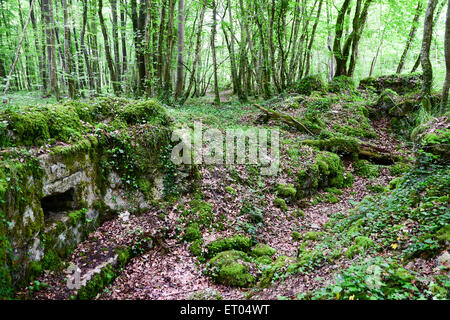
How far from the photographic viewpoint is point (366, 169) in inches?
368

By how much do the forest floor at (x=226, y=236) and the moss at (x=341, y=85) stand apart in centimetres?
711

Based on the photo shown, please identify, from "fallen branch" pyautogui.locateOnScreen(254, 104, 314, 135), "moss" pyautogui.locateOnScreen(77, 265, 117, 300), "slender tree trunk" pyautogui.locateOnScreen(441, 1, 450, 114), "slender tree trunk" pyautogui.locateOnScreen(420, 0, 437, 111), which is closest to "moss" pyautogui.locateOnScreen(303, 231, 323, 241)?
"moss" pyautogui.locateOnScreen(77, 265, 117, 300)

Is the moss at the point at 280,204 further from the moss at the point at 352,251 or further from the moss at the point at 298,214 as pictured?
the moss at the point at 352,251

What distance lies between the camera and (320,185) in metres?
8.59

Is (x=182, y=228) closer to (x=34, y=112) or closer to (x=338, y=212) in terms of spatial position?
(x=34, y=112)

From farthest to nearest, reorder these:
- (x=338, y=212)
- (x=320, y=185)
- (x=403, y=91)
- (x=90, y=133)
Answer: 1. (x=403, y=91)
2. (x=320, y=185)
3. (x=338, y=212)
4. (x=90, y=133)

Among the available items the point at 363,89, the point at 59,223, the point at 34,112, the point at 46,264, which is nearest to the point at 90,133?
the point at 34,112

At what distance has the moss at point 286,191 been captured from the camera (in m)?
7.40

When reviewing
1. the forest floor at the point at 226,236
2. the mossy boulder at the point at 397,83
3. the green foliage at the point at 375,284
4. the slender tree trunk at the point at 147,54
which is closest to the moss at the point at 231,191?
the forest floor at the point at 226,236

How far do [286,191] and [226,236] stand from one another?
2.71 meters

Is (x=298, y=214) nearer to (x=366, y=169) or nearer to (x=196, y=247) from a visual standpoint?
(x=196, y=247)

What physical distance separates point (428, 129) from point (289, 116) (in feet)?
19.2

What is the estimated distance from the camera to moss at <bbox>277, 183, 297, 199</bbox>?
7398mm

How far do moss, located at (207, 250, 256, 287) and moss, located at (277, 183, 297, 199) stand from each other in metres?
2.85
